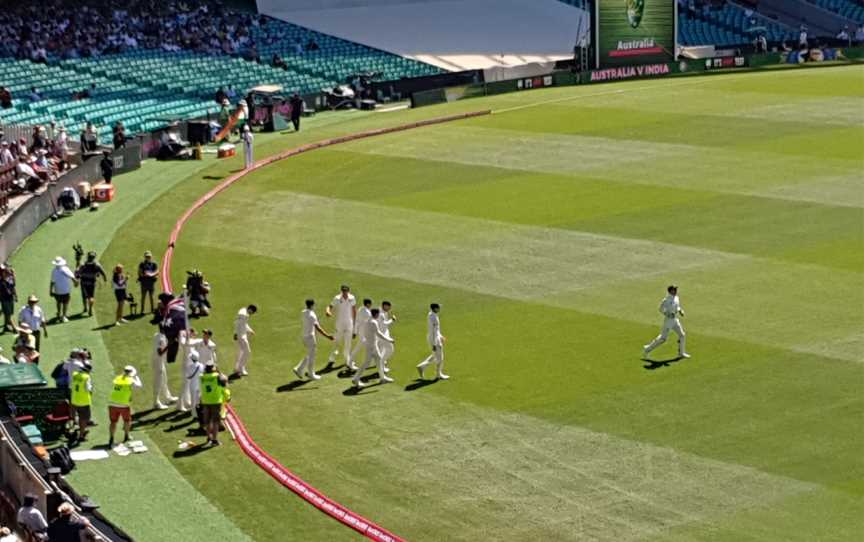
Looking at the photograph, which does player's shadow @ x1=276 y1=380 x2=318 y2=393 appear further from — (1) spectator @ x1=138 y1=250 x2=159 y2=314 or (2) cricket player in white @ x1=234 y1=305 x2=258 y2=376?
(1) spectator @ x1=138 y1=250 x2=159 y2=314

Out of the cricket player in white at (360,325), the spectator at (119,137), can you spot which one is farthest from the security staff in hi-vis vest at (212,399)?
the spectator at (119,137)

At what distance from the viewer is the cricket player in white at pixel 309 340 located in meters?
32.6

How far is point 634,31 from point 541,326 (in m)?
44.1

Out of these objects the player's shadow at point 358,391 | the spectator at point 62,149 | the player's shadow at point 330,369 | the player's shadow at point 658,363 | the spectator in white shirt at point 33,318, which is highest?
the spectator at point 62,149

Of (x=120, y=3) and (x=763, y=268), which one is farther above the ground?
(x=120, y=3)

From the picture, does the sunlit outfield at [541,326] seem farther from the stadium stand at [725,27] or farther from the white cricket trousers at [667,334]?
the stadium stand at [725,27]

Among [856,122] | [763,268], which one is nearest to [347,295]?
[763,268]

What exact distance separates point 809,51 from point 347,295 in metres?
55.3

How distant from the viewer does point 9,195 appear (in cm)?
4888

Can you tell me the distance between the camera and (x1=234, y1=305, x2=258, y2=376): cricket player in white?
3266 centimetres

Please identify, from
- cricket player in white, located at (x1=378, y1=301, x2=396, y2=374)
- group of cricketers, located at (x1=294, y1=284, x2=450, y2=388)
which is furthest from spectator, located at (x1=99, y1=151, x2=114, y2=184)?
cricket player in white, located at (x1=378, y1=301, x2=396, y2=374)

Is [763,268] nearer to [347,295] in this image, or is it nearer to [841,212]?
[841,212]

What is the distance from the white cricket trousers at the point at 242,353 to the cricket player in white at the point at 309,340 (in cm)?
111

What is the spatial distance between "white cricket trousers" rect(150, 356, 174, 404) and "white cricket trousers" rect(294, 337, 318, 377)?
9.65 feet
